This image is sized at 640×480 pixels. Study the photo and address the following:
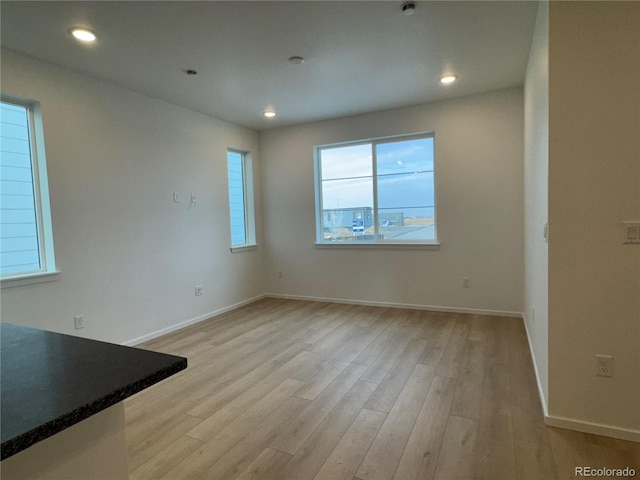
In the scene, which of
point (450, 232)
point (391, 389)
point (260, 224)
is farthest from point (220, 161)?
point (391, 389)

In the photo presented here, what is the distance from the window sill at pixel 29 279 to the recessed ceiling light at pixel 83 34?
184 cm

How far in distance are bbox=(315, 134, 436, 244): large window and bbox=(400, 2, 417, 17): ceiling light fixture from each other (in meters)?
2.24

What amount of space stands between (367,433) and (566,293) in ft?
4.42

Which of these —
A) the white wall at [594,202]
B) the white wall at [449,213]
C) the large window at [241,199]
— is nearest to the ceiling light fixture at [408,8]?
the white wall at [594,202]

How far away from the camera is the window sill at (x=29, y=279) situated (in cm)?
267

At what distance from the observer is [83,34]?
247 cm

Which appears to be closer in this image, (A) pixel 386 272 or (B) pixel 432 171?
(B) pixel 432 171

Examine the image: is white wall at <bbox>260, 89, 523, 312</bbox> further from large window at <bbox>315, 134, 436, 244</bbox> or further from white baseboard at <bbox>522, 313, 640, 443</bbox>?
white baseboard at <bbox>522, 313, 640, 443</bbox>

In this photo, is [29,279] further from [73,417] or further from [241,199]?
[241,199]

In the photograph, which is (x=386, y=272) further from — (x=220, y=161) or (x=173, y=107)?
(x=173, y=107)

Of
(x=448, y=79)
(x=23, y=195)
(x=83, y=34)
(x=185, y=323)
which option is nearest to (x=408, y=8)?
(x=448, y=79)

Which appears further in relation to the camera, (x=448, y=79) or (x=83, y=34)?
(x=448, y=79)

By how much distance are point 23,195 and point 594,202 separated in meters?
3.99

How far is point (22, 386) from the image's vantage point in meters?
0.79
